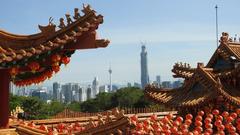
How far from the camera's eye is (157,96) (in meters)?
21.1

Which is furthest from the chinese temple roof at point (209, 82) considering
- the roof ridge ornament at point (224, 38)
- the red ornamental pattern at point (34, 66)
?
the red ornamental pattern at point (34, 66)

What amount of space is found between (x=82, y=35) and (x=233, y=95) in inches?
443

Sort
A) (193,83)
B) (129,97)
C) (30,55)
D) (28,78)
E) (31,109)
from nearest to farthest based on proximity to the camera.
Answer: (30,55)
(28,78)
(193,83)
(31,109)
(129,97)

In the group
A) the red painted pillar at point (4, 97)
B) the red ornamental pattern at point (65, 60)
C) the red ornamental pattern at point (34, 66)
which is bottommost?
the red painted pillar at point (4, 97)

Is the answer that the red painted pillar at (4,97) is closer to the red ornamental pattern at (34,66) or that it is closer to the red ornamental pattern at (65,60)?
the red ornamental pattern at (34,66)

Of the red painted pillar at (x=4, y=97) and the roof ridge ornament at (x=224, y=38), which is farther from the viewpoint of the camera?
the roof ridge ornament at (x=224, y=38)

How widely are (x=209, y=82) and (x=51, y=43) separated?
1155 centimetres

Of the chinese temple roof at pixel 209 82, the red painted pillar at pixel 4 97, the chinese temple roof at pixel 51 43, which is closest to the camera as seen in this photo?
the chinese temple roof at pixel 51 43

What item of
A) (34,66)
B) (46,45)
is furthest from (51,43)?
(34,66)

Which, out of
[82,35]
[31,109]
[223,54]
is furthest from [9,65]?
[31,109]

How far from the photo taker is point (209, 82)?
18.8 meters

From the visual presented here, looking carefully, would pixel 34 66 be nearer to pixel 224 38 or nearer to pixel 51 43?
pixel 51 43

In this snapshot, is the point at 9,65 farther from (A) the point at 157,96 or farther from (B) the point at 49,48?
(A) the point at 157,96

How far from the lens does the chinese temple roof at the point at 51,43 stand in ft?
28.4
